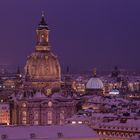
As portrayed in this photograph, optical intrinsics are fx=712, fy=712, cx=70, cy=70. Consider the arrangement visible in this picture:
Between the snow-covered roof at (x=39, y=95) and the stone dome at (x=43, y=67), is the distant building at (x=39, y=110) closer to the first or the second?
the snow-covered roof at (x=39, y=95)

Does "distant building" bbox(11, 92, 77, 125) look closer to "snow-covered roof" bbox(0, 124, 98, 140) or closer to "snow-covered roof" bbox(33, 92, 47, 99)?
"snow-covered roof" bbox(33, 92, 47, 99)

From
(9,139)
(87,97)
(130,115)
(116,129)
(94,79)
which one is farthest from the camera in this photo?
(94,79)

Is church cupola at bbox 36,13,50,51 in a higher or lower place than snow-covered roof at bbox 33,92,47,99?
higher

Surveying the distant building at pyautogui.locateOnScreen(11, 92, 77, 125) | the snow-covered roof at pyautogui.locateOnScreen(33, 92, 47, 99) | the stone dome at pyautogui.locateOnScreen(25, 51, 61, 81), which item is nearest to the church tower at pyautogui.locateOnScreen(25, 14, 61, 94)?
the stone dome at pyautogui.locateOnScreen(25, 51, 61, 81)

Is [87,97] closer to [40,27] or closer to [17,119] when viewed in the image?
[40,27]

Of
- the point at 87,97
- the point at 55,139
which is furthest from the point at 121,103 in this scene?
the point at 55,139

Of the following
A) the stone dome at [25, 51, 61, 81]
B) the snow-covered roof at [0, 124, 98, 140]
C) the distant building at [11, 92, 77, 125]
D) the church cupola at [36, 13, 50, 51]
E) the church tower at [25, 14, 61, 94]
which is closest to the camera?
the snow-covered roof at [0, 124, 98, 140]

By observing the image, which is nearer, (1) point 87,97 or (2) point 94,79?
(1) point 87,97

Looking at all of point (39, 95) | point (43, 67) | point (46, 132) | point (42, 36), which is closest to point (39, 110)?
point (39, 95)

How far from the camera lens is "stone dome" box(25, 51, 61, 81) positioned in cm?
12656

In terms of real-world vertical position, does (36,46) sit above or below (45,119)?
above

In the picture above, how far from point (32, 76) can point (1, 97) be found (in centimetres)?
1873

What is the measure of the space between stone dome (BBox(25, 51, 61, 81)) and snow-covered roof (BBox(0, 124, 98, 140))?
51.7m

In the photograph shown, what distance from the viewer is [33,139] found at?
6962 cm
